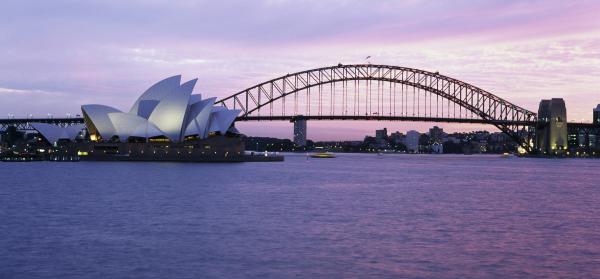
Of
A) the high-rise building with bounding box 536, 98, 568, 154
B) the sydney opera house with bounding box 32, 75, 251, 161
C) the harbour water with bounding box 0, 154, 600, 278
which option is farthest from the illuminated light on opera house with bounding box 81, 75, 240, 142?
the high-rise building with bounding box 536, 98, 568, 154

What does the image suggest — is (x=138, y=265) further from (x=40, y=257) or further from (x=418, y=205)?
(x=418, y=205)

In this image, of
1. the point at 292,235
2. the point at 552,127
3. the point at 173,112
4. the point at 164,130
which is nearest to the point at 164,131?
the point at 164,130

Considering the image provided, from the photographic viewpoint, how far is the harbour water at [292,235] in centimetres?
1494

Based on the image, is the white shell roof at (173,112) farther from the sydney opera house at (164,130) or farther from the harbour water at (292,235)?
the harbour water at (292,235)

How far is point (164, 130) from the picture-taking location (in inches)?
2995

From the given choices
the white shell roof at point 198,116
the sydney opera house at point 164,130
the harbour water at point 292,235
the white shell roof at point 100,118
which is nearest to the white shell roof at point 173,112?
the sydney opera house at point 164,130

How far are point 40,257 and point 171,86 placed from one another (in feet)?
188

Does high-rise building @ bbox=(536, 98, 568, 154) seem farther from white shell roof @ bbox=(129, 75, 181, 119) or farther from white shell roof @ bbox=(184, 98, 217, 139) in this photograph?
white shell roof @ bbox=(129, 75, 181, 119)

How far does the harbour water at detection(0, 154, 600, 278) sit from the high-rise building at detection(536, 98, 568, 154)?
81.0 m

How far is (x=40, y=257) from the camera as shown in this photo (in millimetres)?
15914

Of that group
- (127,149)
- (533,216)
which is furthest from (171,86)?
(533,216)

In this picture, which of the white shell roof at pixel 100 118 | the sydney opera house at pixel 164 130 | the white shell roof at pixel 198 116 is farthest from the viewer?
the white shell roof at pixel 100 118

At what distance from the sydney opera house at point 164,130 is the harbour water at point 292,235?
131 feet

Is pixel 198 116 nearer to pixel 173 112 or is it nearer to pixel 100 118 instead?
pixel 173 112
